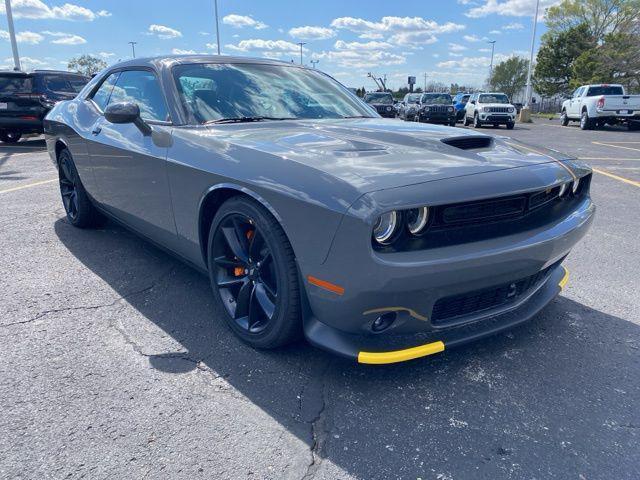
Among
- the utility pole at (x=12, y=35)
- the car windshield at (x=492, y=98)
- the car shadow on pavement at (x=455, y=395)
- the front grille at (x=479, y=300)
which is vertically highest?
the utility pole at (x=12, y=35)

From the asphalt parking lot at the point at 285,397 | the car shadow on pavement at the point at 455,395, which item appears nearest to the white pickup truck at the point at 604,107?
the asphalt parking lot at the point at 285,397

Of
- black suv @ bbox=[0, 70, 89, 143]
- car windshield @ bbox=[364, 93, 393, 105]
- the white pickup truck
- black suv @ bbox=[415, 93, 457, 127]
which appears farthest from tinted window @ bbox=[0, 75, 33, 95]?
the white pickup truck

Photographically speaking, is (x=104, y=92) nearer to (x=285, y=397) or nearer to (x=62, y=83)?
(x=285, y=397)

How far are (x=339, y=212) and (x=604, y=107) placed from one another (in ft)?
68.8

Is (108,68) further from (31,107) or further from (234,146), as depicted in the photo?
(31,107)

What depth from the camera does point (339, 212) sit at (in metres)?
1.90

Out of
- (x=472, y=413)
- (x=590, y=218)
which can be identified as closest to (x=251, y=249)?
(x=472, y=413)

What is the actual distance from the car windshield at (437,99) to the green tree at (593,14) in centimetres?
2548

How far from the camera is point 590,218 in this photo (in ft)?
8.74

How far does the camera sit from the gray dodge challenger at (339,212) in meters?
1.95

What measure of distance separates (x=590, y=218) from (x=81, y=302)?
297 cm

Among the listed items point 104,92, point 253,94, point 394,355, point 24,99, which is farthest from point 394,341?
point 24,99

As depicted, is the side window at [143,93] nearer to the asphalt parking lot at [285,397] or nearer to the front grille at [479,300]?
the asphalt parking lot at [285,397]

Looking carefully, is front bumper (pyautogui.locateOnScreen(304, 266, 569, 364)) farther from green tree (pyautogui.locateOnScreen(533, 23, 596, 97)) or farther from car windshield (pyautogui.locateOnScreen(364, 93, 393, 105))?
green tree (pyautogui.locateOnScreen(533, 23, 596, 97))
